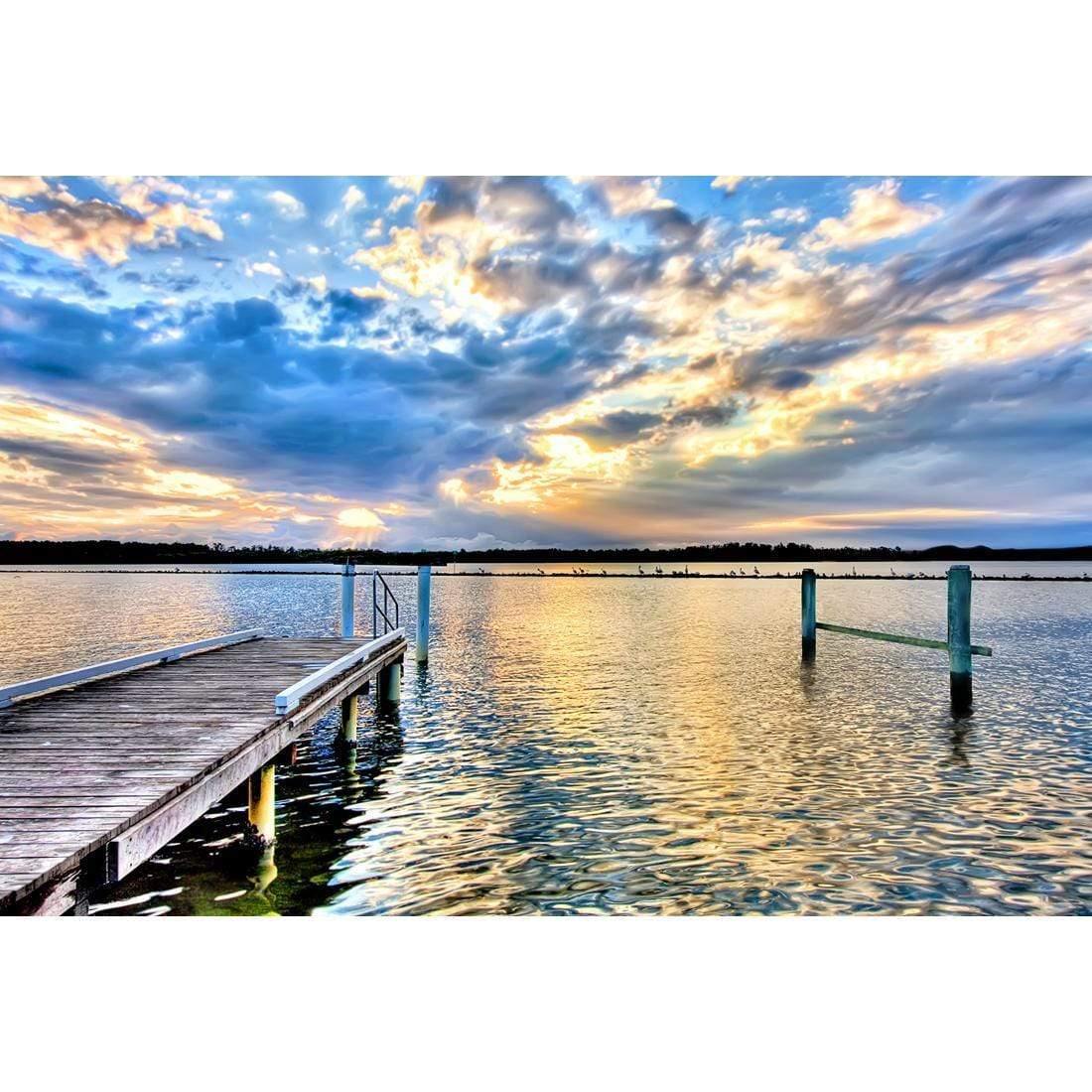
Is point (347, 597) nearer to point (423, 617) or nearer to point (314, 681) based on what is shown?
point (423, 617)

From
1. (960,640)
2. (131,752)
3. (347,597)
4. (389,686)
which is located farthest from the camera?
(347,597)

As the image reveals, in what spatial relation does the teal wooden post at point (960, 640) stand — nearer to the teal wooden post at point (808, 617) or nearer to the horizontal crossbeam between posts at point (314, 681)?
the teal wooden post at point (808, 617)

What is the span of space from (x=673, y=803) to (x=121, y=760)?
657cm

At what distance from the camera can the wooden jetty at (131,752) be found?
471 cm

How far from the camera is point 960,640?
16.3 meters

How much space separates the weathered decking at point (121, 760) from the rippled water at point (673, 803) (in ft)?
4.65

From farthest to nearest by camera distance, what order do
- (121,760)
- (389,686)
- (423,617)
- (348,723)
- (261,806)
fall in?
(423,617)
(389,686)
(348,723)
(261,806)
(121,760)

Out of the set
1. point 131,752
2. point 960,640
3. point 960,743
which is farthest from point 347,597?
point 960,640

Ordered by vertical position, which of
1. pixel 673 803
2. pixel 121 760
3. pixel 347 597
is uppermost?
pixel 347 597
